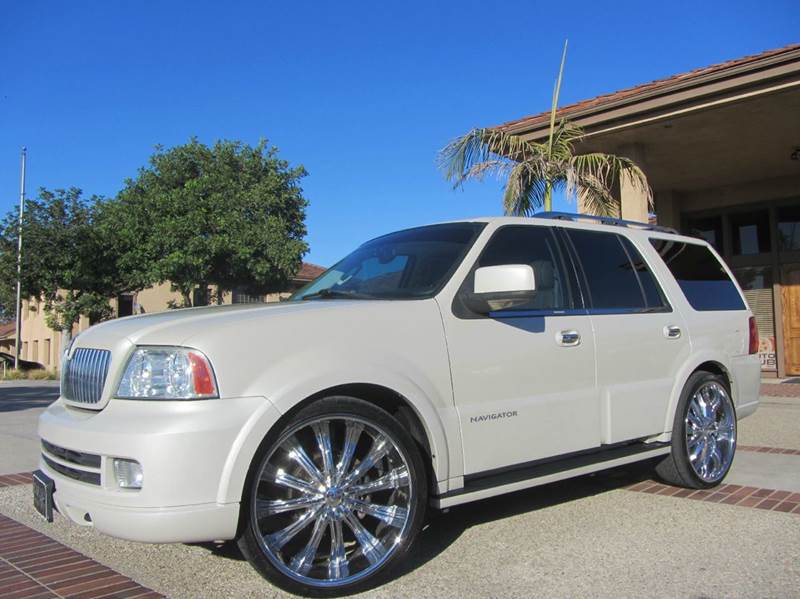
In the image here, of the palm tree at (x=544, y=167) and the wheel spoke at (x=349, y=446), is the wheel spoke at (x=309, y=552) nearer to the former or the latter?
the wheel spoke at (x=349, y=446)

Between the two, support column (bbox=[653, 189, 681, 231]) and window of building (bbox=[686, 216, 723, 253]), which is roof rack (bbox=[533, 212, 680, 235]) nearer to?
support column (bbox=[653, 189, 681, 231])

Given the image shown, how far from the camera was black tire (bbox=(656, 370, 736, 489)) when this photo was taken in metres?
4.89

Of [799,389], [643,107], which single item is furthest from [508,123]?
[799,389]

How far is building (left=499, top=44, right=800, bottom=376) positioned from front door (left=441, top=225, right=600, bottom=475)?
677 centimetres

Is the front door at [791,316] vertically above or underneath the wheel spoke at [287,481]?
above

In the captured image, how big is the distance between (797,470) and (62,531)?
5572 millimetres

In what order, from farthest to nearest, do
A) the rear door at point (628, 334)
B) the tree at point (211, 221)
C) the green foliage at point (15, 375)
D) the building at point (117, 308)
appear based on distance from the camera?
the building at point (117, 308) < the green foliage at point (15, 375) < the tree at point (211, 221) < the rear door at point (628, 334)

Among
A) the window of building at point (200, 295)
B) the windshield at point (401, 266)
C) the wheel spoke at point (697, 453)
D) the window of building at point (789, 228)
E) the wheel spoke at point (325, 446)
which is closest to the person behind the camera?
the wheel spoke at point (325, 446)

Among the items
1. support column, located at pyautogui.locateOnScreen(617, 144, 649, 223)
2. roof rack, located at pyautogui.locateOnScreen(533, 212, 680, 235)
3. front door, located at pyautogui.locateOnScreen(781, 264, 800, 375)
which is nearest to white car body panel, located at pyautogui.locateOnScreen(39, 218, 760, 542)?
roof rack, located at pyautogui.locateOnScreen(533, 212, 680, 235)

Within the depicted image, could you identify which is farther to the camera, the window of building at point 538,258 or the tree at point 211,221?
the tree at point 211,221

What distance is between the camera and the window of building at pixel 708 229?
49.4ft

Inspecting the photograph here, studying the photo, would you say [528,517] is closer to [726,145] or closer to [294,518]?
[294,518]

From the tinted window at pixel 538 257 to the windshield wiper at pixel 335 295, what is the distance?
73 centimetres

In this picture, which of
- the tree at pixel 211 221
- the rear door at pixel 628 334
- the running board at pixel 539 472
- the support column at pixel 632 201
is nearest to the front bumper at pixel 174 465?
the running board at pixel 539 472
